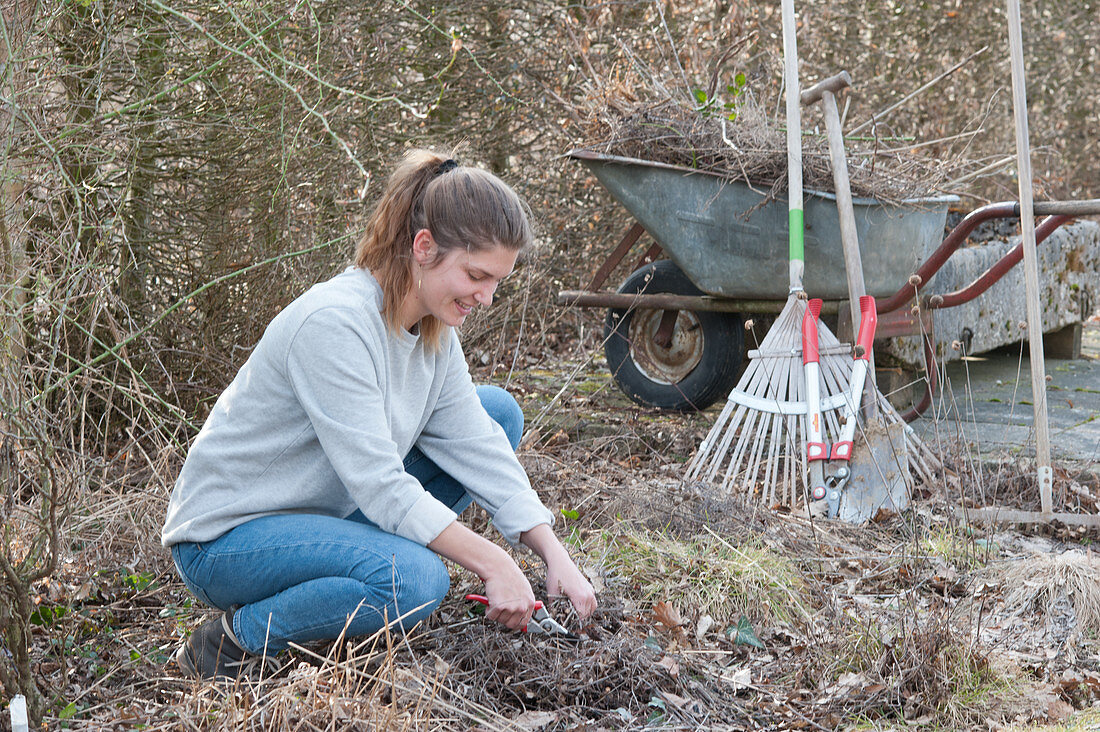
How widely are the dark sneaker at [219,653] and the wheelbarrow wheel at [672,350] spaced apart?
8.32 feet

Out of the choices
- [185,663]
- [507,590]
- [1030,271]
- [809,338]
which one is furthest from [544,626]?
[1030,271]

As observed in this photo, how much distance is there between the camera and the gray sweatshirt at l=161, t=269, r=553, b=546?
1.95 m

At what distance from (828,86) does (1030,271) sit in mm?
903

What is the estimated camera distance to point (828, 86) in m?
3.57

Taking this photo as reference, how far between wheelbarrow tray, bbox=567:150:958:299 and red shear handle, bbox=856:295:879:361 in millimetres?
361

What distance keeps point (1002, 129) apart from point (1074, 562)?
6.51 metres

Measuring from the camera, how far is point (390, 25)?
4.59 m

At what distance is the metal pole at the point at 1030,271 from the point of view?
3242 millimetres

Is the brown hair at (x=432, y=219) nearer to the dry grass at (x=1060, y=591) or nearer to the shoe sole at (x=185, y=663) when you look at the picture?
the shoe sole at (x=185, y=663)

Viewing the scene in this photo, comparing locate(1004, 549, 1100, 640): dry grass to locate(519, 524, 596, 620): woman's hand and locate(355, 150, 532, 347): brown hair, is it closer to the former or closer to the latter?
locate(519, 524, 596, 620): woman's hand

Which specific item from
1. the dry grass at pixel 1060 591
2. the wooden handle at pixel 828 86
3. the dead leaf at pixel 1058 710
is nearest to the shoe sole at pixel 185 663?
the dead leaf at pixel 1058 710

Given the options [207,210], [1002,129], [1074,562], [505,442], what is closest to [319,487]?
[505,442]

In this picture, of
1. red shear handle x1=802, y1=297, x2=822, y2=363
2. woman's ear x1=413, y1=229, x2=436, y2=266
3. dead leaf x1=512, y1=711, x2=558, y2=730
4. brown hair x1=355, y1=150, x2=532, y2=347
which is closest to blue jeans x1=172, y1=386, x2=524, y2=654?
dead leaf x1=512, y1=711, x2=558, y2=730

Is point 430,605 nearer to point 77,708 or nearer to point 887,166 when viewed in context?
point 77,708
